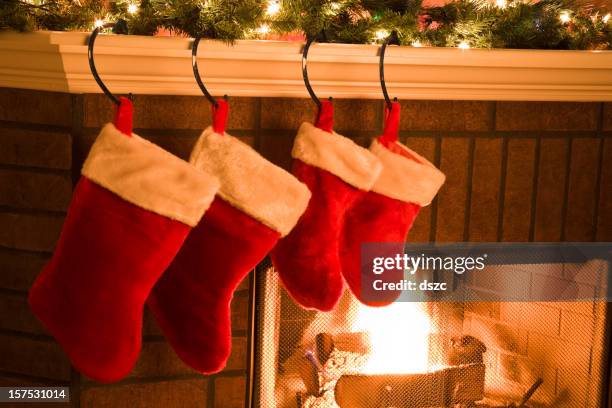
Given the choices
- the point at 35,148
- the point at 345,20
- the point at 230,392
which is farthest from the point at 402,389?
the point at 35,148

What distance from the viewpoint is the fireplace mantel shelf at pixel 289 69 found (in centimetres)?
143

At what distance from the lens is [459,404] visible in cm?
189

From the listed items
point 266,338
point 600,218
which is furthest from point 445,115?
point 266,338

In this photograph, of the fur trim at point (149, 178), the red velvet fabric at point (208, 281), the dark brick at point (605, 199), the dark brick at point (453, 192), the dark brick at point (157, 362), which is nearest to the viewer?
the fur trim at point (149, 178)

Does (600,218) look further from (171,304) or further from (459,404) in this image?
(171,304)

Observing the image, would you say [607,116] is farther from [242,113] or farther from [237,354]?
[237,354]

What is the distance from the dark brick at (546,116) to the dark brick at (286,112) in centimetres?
43

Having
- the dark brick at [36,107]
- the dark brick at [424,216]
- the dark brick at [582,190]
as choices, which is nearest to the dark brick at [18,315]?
the dark brick at [36,107]

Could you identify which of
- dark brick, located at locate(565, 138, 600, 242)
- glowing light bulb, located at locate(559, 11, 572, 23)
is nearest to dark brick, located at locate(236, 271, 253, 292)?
dark brick, located at locate(565, 138, 600, 242)

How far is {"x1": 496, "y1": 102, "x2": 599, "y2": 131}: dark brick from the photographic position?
5.84 feet

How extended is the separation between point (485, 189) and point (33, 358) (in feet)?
3.27

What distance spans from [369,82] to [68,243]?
0.63 metres

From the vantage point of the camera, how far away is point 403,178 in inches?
60.6

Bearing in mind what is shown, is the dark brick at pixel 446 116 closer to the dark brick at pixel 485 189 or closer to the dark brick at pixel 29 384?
the dark brick at pixel 485 189
